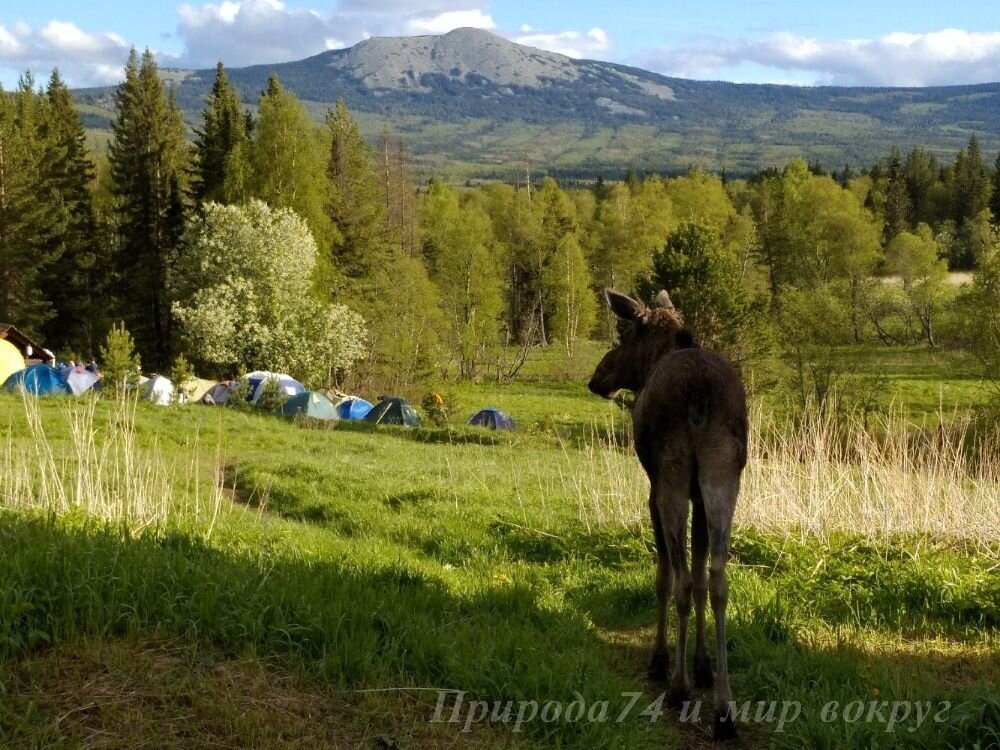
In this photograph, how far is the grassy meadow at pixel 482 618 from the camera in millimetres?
4008

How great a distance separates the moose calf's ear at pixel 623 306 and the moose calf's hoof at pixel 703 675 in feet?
7.96

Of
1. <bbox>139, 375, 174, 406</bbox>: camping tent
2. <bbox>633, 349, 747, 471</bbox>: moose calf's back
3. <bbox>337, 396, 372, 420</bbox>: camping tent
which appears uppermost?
<bbox>633, 349, 747, 471</bbox>: moose calf's back

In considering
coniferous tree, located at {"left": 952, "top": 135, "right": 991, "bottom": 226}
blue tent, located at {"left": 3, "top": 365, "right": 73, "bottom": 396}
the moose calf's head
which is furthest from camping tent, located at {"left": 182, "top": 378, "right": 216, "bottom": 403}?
coniferous tree, located at {"left": 952, "top": 135, "right": 991, "bottom": 226}

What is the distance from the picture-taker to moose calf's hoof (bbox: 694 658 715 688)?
5.09 metres

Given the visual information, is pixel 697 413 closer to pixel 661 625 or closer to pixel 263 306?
pixel 661 625

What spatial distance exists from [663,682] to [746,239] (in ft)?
228

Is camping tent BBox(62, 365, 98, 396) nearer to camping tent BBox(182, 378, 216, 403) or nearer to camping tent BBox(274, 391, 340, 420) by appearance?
camping tent BBox(182, 378, 216, 403)

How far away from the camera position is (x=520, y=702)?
4.31m

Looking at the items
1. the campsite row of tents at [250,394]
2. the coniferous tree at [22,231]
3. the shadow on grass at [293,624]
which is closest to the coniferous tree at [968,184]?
the campsite row of tents at [250,394]

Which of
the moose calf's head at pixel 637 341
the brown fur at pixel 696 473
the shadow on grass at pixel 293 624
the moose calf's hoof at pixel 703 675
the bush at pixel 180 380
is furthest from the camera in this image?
the bush at pixel 180 380

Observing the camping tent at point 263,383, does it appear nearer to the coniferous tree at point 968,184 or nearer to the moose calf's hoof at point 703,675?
the moose calf's hoof at point 703,675

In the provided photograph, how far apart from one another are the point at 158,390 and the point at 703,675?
101ft

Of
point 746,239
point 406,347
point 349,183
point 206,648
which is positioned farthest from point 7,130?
point 746,239

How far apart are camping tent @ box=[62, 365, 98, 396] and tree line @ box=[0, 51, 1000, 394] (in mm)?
7271
